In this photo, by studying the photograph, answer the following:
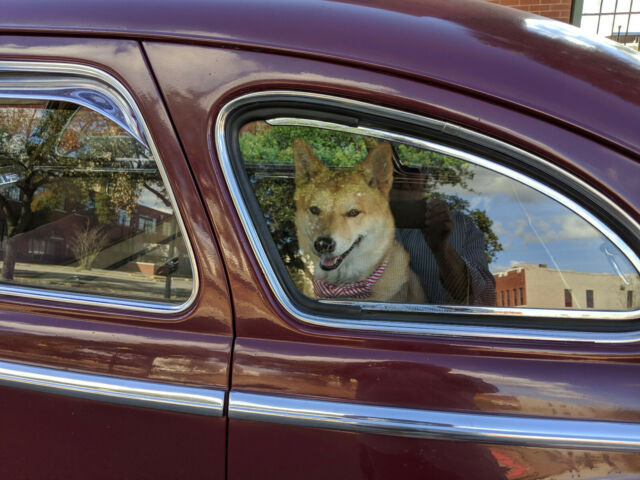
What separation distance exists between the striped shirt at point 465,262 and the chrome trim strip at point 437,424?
28cm

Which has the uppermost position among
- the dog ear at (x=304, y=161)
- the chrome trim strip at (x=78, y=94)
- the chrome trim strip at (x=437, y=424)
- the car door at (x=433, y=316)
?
the chrome trim strip at (x=78, y=94)

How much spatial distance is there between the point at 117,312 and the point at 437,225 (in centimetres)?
88

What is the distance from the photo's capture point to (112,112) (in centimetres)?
124

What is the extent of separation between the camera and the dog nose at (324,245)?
1.64m

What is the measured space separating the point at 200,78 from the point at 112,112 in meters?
0.27

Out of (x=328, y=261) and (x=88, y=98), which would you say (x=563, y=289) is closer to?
(x=328, y=261)

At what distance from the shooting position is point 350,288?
57.2 inches

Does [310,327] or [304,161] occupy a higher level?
[304,161]

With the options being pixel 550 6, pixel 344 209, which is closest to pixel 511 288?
pixel 344 209

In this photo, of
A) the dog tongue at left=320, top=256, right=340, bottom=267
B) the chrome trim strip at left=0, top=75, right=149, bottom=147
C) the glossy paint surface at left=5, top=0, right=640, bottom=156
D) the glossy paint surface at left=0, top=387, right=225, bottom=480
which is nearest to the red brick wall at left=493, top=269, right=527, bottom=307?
the glossy paint surface at left=5, top=0, right=640, bottom=156

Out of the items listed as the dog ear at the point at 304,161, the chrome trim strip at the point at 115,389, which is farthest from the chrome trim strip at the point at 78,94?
the chrome trim strip at the point at 115,389

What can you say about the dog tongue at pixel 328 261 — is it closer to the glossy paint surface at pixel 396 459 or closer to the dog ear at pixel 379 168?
the dog ear at pixel 379 168

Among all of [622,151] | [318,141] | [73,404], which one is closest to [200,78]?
[318,141]

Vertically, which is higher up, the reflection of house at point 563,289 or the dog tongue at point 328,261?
the dog tongue at point 328,261
